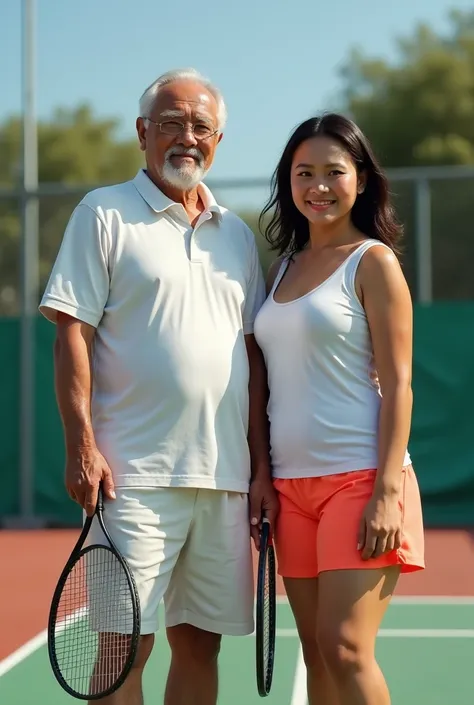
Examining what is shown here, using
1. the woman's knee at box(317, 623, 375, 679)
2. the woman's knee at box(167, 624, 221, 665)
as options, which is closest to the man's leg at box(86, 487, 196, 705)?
the woman's knee at box(167, 624, 221, 665)

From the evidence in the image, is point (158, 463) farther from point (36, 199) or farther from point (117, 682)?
point (36, 199)

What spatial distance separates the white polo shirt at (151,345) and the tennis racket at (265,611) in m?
0.19

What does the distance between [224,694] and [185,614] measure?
1.25 meters

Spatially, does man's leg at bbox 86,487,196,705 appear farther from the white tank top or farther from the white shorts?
the white tank top

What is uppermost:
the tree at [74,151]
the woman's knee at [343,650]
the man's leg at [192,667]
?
the tree at [74,151]

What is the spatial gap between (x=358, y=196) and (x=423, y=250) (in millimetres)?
5572

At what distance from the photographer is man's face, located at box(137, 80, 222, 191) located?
340cm

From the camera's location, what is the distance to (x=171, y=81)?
3.43 metres

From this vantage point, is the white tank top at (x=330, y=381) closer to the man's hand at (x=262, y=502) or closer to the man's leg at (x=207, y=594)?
the man's hand at (x=262, y=502)

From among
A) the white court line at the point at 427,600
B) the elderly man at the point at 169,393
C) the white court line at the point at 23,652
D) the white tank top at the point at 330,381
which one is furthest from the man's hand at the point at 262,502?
the white court line at the point at 427,600

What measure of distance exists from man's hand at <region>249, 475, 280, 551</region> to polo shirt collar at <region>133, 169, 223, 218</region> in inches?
31.5

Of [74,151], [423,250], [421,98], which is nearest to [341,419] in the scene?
[423,250]

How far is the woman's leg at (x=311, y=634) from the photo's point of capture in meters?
3.25

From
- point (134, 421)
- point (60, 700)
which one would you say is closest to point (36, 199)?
point (60, 700)
